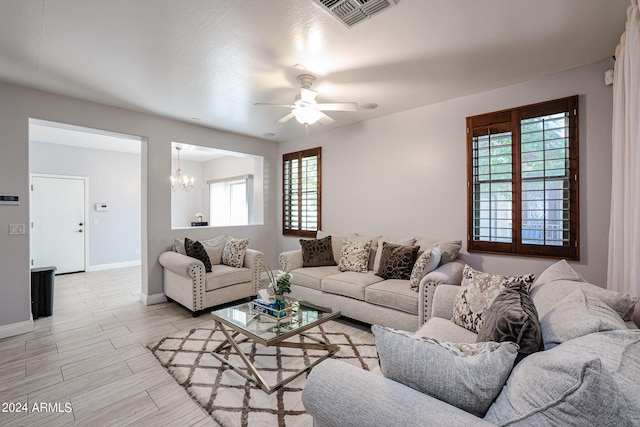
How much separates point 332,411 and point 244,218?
21.2ft

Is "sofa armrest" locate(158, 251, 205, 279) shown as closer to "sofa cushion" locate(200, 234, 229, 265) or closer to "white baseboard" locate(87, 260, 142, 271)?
"sofa cushion" locate(200, 234, 229, 265)

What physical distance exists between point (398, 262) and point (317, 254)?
4.09 ft

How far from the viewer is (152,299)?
409cm

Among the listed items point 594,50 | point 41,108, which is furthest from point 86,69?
point 594,50

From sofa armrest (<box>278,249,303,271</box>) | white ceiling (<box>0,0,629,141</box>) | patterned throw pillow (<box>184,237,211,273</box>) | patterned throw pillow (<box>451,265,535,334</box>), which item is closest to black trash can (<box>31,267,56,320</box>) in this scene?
patterned throw pillow (<box>184,237,211,273</box>)

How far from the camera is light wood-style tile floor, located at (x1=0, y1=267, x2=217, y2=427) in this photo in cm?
190

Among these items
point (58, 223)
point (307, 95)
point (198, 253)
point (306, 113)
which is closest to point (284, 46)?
point (307, 95)

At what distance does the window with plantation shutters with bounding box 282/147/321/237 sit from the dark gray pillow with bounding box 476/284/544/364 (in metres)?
3.77

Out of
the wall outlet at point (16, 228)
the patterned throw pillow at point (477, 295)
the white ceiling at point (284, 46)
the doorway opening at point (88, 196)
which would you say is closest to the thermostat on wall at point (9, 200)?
the wall outlet at point (16, 228)

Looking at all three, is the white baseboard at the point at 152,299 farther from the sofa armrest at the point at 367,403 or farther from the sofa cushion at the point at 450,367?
the sofa cushion at the point at 450,367

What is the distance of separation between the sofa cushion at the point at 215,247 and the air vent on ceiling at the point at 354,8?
3501 millimetres

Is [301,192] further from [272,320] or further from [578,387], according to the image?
[578,387]

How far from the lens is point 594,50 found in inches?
97.7

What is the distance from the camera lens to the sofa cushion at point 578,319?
106 centimetres
